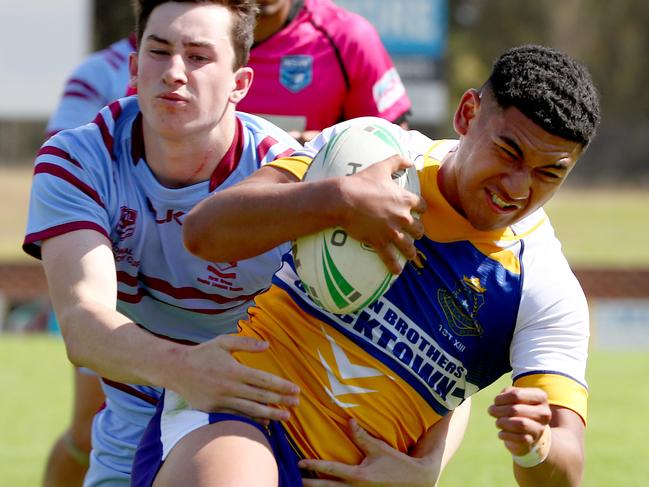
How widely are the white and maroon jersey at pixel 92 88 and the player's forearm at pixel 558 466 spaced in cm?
372

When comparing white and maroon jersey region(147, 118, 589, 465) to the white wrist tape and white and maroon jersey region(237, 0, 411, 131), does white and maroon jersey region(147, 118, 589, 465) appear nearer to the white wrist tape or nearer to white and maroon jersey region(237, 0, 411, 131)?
the white wrist tape

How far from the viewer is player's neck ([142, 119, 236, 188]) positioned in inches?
142

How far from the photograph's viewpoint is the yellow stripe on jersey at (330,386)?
3.17 metres

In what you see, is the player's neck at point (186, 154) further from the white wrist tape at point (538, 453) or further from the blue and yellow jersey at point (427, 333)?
the white wrist tape at point (538, 453)

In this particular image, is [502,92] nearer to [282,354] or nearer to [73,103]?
[282,354]

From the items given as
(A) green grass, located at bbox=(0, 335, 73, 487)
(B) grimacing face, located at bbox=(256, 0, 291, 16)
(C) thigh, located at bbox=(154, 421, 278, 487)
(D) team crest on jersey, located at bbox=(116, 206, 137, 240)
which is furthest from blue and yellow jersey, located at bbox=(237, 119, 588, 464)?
(A) green grass, located at bbox=(0, 335, 73, 487)

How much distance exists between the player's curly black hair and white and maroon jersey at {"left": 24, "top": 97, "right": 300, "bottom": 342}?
0.87 meters

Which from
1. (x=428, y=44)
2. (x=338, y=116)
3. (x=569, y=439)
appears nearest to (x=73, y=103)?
(x=338, y=116)

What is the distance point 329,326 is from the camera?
3.23 meters

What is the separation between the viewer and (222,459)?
2.85 metres

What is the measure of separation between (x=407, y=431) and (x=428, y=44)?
1084 cm

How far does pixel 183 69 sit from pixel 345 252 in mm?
890

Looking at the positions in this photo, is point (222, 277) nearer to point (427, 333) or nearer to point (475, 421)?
point (427, 333)

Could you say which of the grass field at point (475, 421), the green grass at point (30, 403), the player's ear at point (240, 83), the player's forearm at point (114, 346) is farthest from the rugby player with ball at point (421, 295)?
the green grass at point (30, 403)
